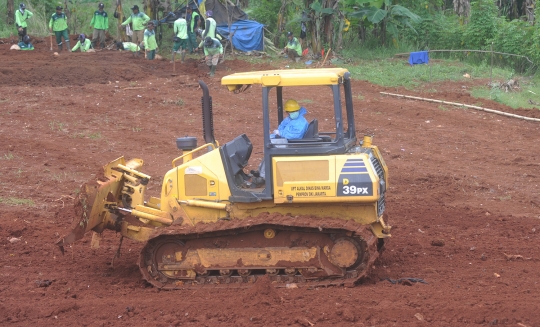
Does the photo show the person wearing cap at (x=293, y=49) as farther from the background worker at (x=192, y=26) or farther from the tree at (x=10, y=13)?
the tree at (x=10, y=13)

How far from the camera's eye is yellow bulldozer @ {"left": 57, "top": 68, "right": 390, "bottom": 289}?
738 centimetres

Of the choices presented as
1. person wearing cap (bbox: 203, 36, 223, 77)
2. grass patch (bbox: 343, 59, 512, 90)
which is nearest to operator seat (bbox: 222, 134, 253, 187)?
grass patch (bbox: 343, 59, 512, 90)

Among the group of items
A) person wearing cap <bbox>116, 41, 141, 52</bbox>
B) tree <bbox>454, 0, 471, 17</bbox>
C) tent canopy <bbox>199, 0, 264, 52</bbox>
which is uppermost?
tree <bbox>454, 0, 471, 17</bbox>

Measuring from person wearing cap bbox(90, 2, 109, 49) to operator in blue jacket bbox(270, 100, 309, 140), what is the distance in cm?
2197

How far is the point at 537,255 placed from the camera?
28.8ft

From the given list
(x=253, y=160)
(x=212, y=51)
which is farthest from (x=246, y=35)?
(x=253, y=160)

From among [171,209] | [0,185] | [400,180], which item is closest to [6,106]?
[0,185]

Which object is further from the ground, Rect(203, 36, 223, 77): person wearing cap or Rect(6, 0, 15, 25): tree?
Rect(6, 0, 15, 25): tree

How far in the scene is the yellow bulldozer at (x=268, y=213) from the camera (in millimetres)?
7379

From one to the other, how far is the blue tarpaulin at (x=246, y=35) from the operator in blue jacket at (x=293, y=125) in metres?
21.5

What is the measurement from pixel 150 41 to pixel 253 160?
16335mm

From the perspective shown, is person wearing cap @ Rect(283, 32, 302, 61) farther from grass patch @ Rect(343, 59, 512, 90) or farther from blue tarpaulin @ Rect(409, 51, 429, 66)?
blue tarpaulin @ Rect(409, 51, 429, 66)

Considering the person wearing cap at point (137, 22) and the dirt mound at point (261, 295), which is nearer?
the dirt mound at point (261, 295)

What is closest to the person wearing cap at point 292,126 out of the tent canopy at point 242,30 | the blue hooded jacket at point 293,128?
the blue hooded jacket at point 293,128
